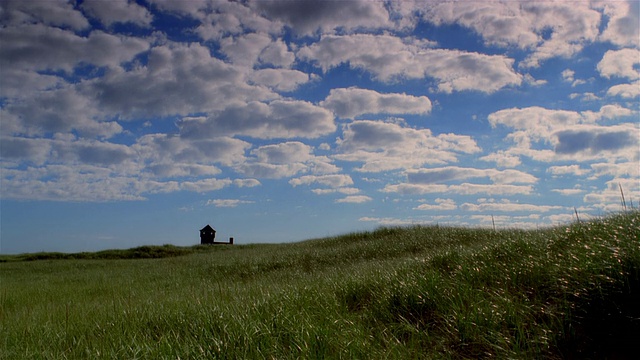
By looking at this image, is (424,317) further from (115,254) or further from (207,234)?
(207,234)

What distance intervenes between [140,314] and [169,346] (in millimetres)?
2116

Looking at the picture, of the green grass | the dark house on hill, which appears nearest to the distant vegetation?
the dark house on hill

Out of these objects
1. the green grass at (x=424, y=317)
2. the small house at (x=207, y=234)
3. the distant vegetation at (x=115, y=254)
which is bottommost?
the green grass at (x=424, y=317)

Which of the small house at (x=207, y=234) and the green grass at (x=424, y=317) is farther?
the small house at (x=207, y=234)

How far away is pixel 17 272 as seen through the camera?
20641mm

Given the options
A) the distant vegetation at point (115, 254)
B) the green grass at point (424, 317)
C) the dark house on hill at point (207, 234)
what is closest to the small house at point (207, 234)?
the dark house on hill at point (207, 234)

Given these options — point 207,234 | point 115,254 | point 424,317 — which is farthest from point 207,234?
point 424,317

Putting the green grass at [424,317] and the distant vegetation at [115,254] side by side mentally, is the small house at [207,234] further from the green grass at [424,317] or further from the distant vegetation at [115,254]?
the green grass at [424,317]

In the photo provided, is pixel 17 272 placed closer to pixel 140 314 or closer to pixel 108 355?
pixel 140 314

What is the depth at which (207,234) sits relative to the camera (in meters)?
46.6

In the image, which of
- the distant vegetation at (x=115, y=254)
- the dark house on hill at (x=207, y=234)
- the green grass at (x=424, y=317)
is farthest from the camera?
the dark house on hill at (x=207, y=234)

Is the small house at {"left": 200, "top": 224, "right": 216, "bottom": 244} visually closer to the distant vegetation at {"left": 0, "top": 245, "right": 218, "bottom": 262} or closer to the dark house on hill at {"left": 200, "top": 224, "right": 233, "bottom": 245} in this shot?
the dark house on hill at {"left": 200, "top": 224, "right": 233, "bottom": 245}

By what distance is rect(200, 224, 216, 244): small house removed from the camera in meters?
46.4

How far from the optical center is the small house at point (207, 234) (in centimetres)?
4641
